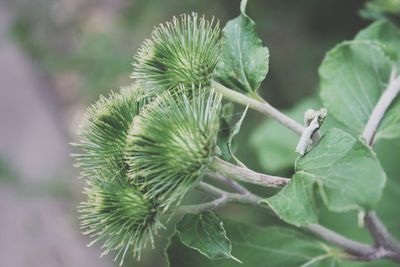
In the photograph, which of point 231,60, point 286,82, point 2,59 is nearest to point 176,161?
point 231,60

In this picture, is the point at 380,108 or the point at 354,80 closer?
the point at 380,108

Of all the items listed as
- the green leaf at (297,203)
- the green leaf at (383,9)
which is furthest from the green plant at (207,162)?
the green leaf at (383,9)

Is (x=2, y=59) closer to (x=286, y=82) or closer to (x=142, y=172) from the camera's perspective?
(x=286, y=82)

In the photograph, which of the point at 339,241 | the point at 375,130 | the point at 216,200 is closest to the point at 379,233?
the point at 339,241

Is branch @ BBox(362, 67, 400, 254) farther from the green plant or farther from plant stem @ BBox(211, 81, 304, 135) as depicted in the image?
plant stem @ BBox(211, 81, 304, 135)

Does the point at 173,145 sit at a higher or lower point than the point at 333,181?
higher

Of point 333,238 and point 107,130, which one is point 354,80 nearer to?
point 333,238

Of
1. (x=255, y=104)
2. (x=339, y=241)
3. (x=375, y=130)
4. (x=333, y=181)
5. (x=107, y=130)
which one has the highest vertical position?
(x=107, y=130)
